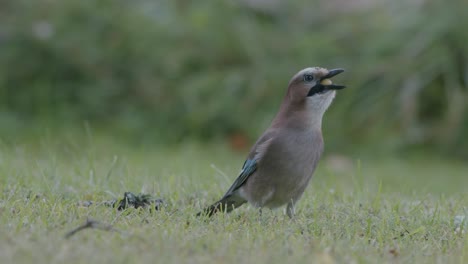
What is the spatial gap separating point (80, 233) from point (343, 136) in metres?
6.45

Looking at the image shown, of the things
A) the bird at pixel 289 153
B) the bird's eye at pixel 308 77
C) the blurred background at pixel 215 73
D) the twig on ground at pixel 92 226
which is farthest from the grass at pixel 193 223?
the blurred background at pixel 215 73

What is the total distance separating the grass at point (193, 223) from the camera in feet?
13.5

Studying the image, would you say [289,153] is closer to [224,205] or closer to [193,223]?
[224,205]

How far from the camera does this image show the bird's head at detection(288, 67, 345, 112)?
6.11m

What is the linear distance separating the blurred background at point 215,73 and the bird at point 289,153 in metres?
4.23

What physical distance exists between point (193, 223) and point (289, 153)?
1169mm

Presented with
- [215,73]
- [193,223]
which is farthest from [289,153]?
[215,73]

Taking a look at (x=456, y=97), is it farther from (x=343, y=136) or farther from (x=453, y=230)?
(x=453, y=230)

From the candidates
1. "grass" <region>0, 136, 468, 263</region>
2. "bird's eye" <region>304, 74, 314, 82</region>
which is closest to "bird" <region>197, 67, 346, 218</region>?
"bird's eye" <region>304, 74, 314, 82</region>

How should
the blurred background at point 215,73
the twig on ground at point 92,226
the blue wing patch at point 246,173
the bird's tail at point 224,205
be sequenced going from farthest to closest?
the blurred background at point 215,73, the blue wing patch at point 246,173, the bird's tail at point 224,205, the twig on ground at point 92,226

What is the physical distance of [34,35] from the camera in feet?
35.2

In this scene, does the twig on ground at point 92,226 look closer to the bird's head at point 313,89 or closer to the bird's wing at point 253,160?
the bird's wing at point 253,160

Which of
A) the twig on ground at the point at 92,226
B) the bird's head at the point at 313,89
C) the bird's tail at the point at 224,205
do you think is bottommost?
the bird's tail at the point at 224,205

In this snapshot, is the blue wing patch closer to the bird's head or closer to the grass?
the grass
